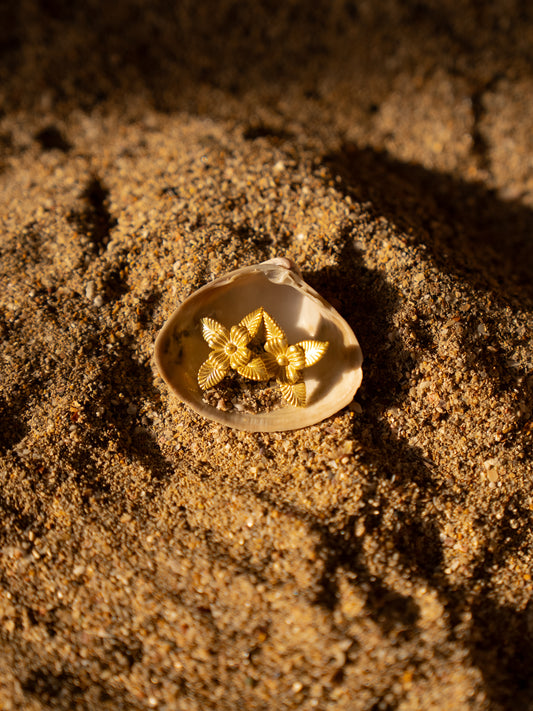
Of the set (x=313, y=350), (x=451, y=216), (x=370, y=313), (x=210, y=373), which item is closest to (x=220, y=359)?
(x=210, y=373)

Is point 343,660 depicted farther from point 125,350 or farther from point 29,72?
point 29,72

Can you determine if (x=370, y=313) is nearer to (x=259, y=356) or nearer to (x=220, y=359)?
(x=259, y=356)

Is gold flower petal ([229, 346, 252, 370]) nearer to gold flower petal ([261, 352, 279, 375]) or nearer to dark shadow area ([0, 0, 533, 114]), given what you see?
gold flower petal ([261, 352, 279, 375])

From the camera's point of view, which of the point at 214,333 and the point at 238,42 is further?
the point at 238,42

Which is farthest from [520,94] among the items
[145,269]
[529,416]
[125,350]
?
[125,350]

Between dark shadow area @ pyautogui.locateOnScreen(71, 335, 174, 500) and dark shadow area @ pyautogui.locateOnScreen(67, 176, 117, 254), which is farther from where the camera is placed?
dark shadow area @ pyautogui.locateOnScreen(67, 176, 117, 254)

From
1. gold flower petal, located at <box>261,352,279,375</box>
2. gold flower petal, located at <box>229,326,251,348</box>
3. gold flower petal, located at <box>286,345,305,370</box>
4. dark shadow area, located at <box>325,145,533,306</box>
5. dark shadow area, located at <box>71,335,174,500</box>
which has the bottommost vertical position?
dark shadow area, located at <box>71,335,174,500</box>

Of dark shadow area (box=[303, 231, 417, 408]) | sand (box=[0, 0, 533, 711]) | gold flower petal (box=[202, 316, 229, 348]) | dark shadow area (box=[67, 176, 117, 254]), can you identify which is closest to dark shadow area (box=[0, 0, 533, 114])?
sand (box=[0, 0, 533, 711])
